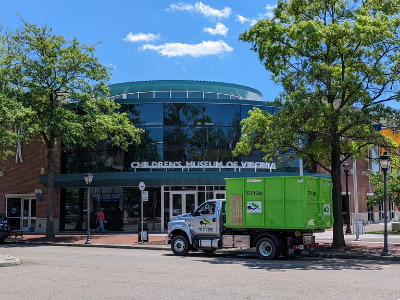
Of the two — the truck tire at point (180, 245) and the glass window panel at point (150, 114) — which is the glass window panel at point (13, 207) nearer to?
the glass window panel at point (150, 114)

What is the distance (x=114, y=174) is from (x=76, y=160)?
3895mm

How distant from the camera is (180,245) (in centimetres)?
1781

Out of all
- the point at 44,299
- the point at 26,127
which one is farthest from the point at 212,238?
the point at 26,127

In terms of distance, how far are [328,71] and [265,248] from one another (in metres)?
6.94

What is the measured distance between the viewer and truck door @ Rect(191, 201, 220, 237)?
56.5 feet

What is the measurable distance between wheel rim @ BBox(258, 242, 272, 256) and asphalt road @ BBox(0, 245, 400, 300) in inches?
13.9

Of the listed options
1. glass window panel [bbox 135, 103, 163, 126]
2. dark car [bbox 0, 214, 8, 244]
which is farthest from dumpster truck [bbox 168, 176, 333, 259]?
glass window panel [bbox 135, 103, 163, 126]

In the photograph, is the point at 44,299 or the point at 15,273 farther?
the point at 15,273

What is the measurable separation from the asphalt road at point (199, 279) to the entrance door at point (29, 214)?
18.2 meters

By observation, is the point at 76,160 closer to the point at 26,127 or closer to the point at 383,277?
the point at 26,127

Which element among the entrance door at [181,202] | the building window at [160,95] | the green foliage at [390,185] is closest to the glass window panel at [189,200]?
the entrance door at [181,202]

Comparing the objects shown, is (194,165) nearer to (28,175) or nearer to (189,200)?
(189,200)

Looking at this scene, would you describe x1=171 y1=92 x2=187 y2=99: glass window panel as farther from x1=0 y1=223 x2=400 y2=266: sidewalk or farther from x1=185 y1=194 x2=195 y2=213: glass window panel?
x1=0 y1=223 x2=400 y2=266: sidewalk

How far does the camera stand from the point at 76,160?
3197 centimetres
